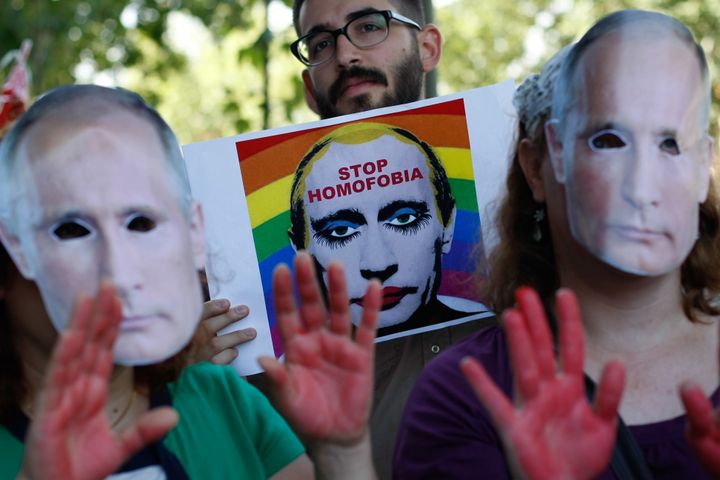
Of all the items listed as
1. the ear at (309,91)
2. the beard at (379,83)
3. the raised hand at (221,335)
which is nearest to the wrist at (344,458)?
the raised hand at (221,335)

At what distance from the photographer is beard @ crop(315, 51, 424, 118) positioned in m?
3.20

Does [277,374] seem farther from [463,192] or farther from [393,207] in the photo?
[463,192]

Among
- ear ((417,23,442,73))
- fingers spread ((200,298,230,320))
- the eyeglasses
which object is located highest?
the eyeglasses

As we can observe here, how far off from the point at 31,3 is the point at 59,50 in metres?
0.52

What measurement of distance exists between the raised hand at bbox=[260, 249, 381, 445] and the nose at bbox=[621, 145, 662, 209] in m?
0.58

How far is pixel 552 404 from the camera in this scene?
176 centimetres

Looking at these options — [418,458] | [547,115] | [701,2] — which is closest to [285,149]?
[547,115]

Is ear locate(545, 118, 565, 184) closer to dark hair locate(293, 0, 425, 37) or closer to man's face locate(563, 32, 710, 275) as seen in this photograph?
man's face locate(563, 32, 710, 275)

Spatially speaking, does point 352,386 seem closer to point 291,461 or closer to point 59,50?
point 291,461

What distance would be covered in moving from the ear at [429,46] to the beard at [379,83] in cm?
13

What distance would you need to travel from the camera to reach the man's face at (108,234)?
1920 mm

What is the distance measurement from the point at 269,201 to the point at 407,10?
39.9 inches

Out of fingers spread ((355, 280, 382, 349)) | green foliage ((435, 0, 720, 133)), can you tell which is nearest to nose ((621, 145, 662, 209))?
fingers spread ((355, 280, 382, 349))

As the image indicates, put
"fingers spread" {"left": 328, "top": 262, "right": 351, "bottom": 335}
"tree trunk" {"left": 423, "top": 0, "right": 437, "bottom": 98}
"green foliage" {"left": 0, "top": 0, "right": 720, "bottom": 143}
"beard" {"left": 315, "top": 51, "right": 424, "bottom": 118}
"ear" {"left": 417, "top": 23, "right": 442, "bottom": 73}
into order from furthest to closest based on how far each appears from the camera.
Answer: "green foliage" {"left": 0, "top": 0, "right": 720, "bottom": 143} < "tree trunk" {"left": 423, "top": 0, "right": 437, "bottom": 98} < "ear" {"left": 417, "top": 23, "right": 442, "bottom": 73} < "beard" {"left": 315, "top": 51, "right": 424, "bottom": 118} < "fingers spread" {"left": 328, "top": 262, "right": 351, "bottom": 335}
